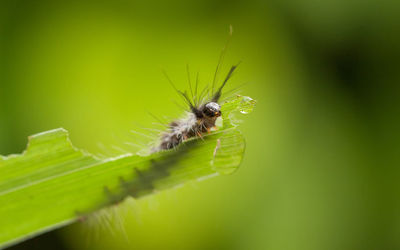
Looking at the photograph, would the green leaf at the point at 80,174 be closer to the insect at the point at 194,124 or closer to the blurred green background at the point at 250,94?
the insect at the point at 194,124

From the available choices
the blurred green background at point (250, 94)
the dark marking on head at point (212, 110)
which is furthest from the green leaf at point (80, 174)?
the blurred green background at point (250, 94)

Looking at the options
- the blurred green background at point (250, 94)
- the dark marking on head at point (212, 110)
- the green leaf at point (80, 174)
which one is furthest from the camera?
the blurred green background at point (250, 94)

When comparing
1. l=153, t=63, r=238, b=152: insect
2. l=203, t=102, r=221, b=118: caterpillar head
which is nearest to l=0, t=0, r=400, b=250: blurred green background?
l=153, t=63, r=238, b=152: insect

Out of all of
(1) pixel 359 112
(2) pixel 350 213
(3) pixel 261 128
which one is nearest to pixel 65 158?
(3) pixel 261 128

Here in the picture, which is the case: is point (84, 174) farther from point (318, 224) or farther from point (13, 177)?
point (318, 224)

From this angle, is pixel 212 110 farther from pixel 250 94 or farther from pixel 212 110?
pixel 250 94

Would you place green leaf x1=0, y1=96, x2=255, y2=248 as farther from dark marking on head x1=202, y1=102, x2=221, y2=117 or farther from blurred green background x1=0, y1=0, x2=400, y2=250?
blurred green background x1=0, y1=0, x2=400, y2=250

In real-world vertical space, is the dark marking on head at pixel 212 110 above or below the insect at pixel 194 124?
above
